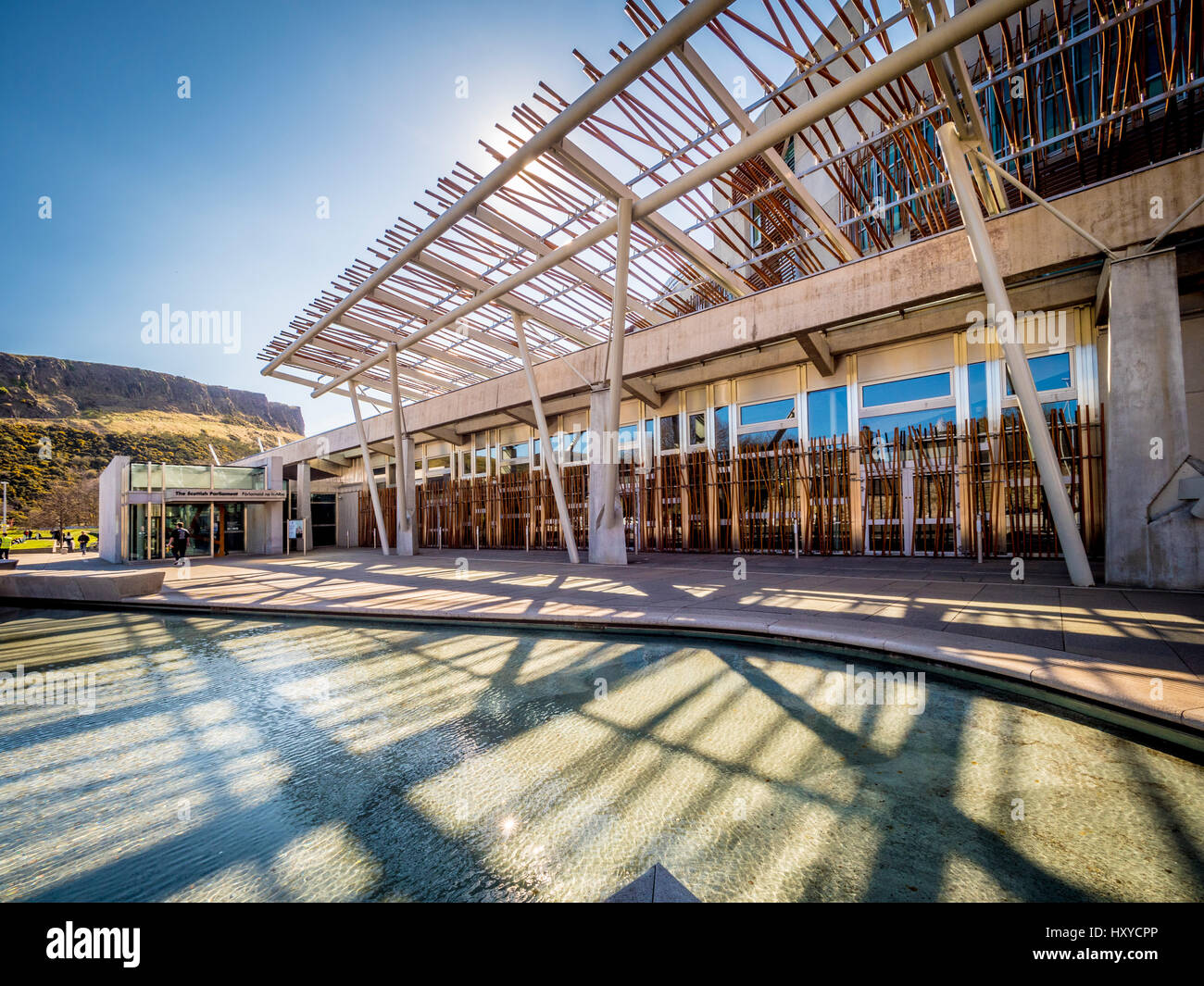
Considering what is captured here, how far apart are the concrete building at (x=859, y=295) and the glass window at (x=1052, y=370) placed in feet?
0.12

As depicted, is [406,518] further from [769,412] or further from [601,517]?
[769,412]

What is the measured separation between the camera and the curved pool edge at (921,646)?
111 inches

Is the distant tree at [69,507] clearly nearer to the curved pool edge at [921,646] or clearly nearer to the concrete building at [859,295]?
the concrete building at [859,295]

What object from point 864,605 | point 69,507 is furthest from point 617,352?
point 69,507

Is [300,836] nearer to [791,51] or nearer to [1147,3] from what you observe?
[791,51]

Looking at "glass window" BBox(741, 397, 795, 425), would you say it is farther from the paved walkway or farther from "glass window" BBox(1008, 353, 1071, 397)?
"glass window" BBox(1008, 353, 1071, 397)

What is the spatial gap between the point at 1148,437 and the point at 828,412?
6.21 metres

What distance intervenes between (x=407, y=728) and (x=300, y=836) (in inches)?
45.5

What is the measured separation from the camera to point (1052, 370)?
9.77 metres

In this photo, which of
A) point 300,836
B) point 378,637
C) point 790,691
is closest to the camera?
point 300,836

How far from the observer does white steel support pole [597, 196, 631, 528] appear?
901cm

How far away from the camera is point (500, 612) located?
6148 mm
